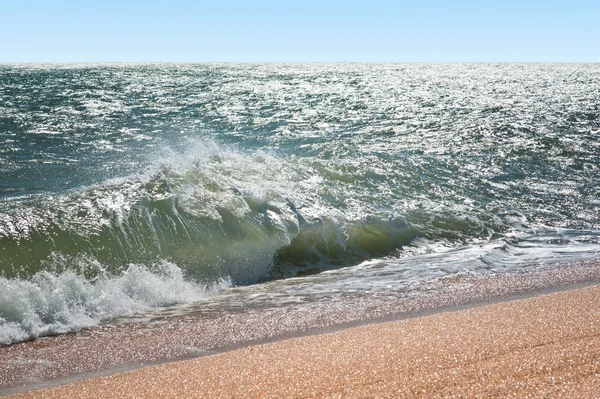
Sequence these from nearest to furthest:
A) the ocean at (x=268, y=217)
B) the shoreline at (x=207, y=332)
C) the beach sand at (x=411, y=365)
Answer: the beach sand at (x=411, y=365) → the shoreline at (x=207, y=332) → the ocean at (x=268, y=217)

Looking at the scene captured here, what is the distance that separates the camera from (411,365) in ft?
13.1

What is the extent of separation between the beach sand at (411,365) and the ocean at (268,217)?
6.53ft

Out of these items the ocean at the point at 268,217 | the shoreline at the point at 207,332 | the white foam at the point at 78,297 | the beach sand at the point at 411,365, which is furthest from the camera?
the ocean at the point at 268,217

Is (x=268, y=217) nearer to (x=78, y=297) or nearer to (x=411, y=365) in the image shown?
(x=78, y=297)

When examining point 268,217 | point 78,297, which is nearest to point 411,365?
point 78,297

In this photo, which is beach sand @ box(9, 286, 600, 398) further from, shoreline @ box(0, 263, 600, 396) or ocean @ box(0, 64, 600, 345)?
ocean @ box(0, 64, 600, 345)

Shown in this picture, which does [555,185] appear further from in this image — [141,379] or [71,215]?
[141,379]

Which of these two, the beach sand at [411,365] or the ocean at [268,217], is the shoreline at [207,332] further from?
the beach sand at [411,365]

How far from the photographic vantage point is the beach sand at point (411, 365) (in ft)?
11.7

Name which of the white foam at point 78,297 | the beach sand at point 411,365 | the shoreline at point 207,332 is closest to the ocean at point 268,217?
the white foam at point 78,297

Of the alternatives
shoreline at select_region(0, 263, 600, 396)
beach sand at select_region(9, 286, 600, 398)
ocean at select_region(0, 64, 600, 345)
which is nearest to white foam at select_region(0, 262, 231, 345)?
ocean at select_region(0, 64, 600, 345)

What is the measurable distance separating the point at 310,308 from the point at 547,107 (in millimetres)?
29871

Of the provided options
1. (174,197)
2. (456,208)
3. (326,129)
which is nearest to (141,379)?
(174,197)

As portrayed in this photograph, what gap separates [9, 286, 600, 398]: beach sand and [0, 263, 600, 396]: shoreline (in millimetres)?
500
